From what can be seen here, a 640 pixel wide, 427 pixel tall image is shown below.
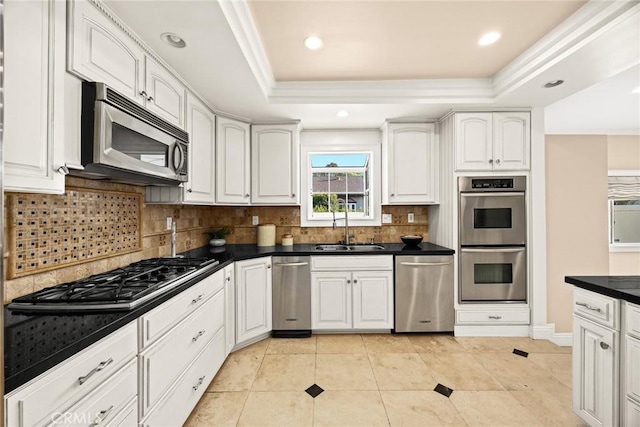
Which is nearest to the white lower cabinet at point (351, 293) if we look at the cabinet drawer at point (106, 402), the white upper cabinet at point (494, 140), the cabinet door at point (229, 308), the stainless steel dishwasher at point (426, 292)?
the stainless steel dishwasher at point (426, 292)

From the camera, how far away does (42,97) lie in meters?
1.08

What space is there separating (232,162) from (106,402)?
234 centimetres

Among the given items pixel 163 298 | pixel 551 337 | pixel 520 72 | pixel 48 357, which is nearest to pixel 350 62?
pixel 520 72

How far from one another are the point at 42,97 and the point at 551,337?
424 centimetres

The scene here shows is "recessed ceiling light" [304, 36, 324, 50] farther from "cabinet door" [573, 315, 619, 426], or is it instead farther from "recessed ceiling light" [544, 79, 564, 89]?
"cabinet door" [573, 315, 619, 426]

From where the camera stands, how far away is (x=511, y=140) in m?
2.93

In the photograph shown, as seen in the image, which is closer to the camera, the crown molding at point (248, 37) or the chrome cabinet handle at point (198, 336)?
the crown molding at point (248, 37)

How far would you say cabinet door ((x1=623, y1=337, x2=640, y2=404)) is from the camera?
4.31 feet

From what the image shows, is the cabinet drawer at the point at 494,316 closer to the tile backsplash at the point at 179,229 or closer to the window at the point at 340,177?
the tile backsplash at the point at 179,229

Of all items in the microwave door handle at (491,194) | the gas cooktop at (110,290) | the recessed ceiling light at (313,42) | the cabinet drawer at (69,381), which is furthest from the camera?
the microwave door handle at (491,194)

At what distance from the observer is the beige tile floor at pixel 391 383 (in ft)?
5.95

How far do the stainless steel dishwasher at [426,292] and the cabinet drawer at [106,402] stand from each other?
2382 millimetres

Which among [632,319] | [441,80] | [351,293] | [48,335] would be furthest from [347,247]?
[48,335]

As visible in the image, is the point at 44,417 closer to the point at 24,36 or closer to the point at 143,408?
the point at 143,408
